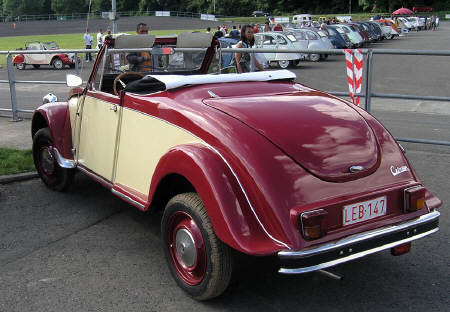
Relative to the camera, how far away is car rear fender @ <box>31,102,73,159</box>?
210 inches

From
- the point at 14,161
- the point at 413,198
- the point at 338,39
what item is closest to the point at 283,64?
the point at 338,39

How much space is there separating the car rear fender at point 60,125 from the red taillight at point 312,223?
313cm

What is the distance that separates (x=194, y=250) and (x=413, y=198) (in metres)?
1.44

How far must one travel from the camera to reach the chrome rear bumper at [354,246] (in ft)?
9.41

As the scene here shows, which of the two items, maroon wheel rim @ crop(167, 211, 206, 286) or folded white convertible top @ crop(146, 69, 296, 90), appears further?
folded white convertible top @ crop(146, 69, 296, 90)

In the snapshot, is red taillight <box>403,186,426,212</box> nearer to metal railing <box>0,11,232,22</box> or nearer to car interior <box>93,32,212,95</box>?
car interior <box>93,32,212,95</box>

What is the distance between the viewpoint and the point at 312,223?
2936mm

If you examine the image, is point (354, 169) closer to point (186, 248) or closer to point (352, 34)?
point (186, 248)

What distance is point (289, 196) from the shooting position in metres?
3.03

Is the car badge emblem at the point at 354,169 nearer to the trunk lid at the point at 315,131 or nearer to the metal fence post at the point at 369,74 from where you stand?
the trunk lid at the point at 315,131

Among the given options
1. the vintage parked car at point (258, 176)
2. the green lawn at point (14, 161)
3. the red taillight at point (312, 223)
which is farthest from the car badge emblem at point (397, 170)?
the green lawn at point (14, 161)

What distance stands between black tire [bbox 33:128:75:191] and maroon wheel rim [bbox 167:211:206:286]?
2393 millimetres

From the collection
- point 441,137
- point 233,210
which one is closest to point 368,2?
point 441,137

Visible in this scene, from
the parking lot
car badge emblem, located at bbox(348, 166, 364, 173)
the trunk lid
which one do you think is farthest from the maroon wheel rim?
car badge emblem, located at bbox(348, 166, 364, 173)
